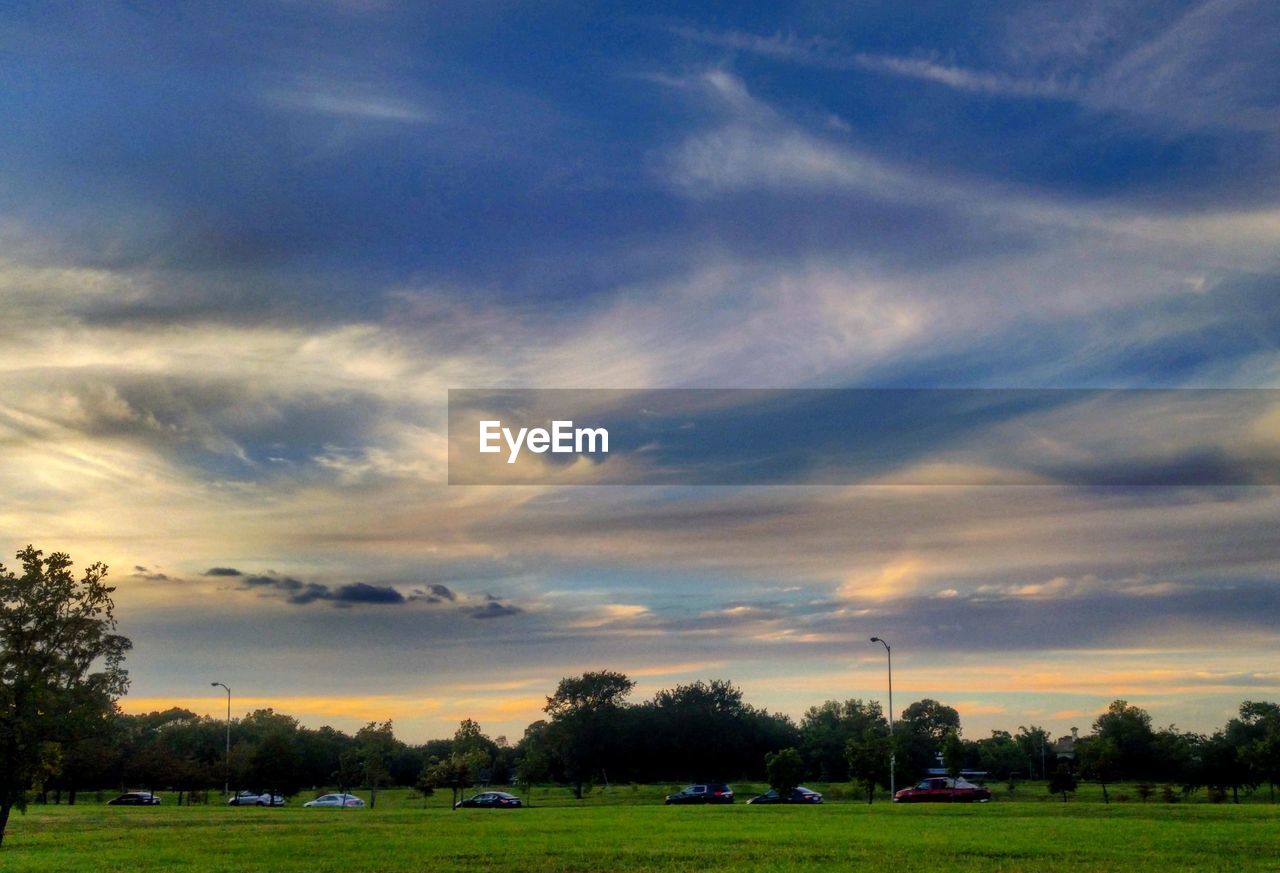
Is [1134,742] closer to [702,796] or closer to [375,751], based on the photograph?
[702,796]

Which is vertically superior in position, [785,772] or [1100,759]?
[1100,759]

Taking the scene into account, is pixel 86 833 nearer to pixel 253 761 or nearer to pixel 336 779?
pixel 253 761

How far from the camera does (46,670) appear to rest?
38562 mm

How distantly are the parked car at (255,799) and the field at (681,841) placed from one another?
1523 inches

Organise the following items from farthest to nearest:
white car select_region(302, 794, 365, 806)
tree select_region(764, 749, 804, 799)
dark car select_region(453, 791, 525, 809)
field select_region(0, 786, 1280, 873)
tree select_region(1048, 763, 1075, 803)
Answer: white car select_region(302, 794, 365, 806), dark car select_region(453, 791, 525, 809), tree select_region(764, 749, 804, 799), tree select_region(1048, 763, 1075, 803), field select_region(0, 786, 1280, 873)

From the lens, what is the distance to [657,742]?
10281 centimetres

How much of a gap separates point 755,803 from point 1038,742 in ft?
181

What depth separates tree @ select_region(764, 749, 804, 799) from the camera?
73125 mm

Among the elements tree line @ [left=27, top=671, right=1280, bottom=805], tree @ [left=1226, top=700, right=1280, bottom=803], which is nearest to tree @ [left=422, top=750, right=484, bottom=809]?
tree line @ [left=27, top=671, right=1280, bottom=805]

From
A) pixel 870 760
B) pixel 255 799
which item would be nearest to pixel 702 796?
pixel 870 760

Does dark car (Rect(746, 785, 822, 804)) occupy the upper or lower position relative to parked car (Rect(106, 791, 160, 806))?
upper

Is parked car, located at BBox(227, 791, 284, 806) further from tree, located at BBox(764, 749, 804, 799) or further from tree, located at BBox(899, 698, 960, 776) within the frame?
tree, located at BBox(899, 698, 960, 776)

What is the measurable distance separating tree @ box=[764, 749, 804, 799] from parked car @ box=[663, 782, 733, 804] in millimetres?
5810

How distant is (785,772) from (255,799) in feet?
171
